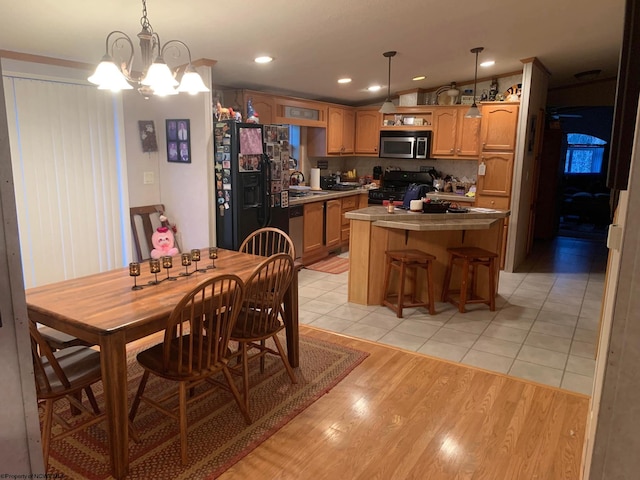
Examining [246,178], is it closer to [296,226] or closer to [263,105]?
[296,226]

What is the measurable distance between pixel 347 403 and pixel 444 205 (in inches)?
93.8

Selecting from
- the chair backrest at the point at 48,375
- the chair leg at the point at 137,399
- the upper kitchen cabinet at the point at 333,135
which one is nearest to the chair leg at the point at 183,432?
the chair leg at the point at 137,399

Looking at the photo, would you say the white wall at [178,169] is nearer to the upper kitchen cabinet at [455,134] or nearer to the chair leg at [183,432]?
the chair leg at [183,432]

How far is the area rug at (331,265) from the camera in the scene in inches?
221

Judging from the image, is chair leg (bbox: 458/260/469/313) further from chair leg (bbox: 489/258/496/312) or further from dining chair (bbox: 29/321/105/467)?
dining chair (bbox: 29/321/105/467)

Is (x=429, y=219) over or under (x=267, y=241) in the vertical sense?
over

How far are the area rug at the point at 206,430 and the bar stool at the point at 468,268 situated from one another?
58.7 inches

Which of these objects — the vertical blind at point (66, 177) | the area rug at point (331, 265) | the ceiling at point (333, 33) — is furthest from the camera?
the area rug at point (331, 265)

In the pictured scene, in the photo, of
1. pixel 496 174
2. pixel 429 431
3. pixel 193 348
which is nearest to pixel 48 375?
pixel 193 348

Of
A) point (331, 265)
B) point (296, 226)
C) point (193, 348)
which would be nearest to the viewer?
point (193, 348)

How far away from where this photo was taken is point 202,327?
2.12m

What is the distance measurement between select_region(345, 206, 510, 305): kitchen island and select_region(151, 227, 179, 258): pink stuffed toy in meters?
1.77

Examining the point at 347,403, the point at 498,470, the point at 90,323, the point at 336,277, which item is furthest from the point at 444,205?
the point at 90,323

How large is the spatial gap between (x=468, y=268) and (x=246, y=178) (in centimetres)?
231
